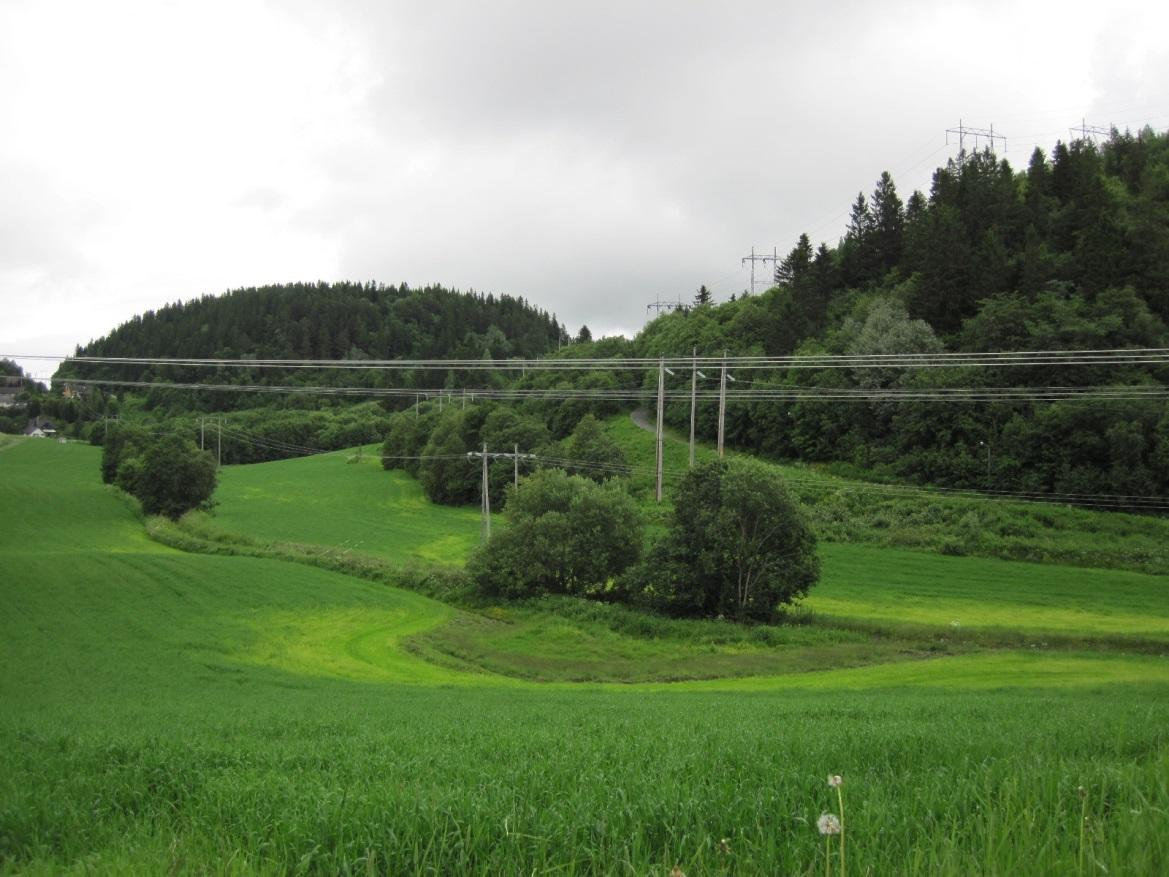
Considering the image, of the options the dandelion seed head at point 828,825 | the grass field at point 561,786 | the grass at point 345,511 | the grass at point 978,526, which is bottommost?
the grass at point 345,511

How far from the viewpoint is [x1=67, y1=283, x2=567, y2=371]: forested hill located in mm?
159875

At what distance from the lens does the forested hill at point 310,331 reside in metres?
160

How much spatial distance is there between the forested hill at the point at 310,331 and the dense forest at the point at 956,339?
43.5m

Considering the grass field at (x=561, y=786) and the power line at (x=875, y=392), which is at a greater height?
the power line at (x=875, y=392)

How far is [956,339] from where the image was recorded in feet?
228

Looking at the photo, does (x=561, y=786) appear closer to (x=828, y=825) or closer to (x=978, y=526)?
(x=828, y=825)

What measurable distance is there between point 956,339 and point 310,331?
13053 cm

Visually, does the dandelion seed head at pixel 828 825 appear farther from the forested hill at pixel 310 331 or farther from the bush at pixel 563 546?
the forested hill at pixel 310 331

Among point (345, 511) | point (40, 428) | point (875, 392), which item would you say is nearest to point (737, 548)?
point (875, 392)

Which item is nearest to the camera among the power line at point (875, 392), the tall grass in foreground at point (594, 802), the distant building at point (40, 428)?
the tall grass in foreground at point (594, 802)

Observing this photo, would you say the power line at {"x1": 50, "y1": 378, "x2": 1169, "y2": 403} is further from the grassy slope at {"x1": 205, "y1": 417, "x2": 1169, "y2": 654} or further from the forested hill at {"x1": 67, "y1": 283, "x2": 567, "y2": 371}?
the forested hill at {"x1": 67, "y1": 283, "x2": 567, "y2": 371}

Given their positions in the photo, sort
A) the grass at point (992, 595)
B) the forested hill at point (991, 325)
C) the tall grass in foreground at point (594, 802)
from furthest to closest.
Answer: the forested hill at point (991, 325), the grass at point (992, 595), the tall grass in foreground at point (594, 802)

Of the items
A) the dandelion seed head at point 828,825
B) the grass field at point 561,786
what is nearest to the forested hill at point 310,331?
the grass field at point 561,786

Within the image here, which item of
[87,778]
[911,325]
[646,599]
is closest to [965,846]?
[87,778]
